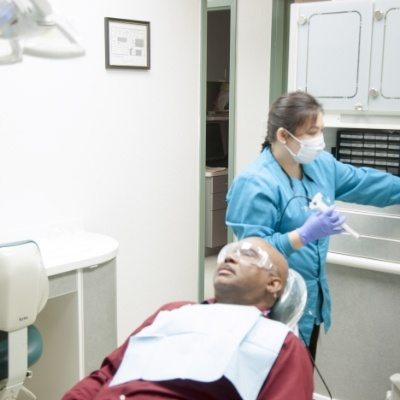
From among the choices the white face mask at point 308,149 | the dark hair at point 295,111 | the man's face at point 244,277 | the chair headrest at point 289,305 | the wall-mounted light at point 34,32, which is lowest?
the chair headrest at point 289,305

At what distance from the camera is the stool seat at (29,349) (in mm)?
1962

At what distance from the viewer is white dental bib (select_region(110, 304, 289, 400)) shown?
1333 mm

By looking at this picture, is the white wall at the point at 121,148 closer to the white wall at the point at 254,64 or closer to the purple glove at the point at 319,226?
the white wall at the point at 254,64

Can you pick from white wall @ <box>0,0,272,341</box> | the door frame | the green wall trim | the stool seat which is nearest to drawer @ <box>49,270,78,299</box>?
the stool seat

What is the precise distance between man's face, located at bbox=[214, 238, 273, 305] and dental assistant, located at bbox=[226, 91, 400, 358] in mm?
311

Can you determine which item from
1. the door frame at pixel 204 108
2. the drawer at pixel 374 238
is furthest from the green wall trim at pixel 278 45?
the drawer at pixel 374 238

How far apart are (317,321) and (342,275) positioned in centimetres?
44

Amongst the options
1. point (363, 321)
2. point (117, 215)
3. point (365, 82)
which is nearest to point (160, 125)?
point (117, 215)

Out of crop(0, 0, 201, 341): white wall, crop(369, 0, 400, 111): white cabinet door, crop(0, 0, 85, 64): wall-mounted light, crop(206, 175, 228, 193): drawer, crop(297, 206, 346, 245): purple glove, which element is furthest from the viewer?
crop(206, 175, 228, 193): drawer

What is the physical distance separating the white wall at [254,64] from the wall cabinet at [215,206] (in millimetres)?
1164

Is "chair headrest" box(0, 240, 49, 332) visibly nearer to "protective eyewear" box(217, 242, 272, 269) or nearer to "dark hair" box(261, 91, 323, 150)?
"protective eyewear" box(217, 242, 272, 269)

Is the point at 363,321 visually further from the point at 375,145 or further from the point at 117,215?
the point at 117,215

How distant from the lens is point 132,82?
2859mm

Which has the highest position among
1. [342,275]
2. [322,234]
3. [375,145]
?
[375,145]
